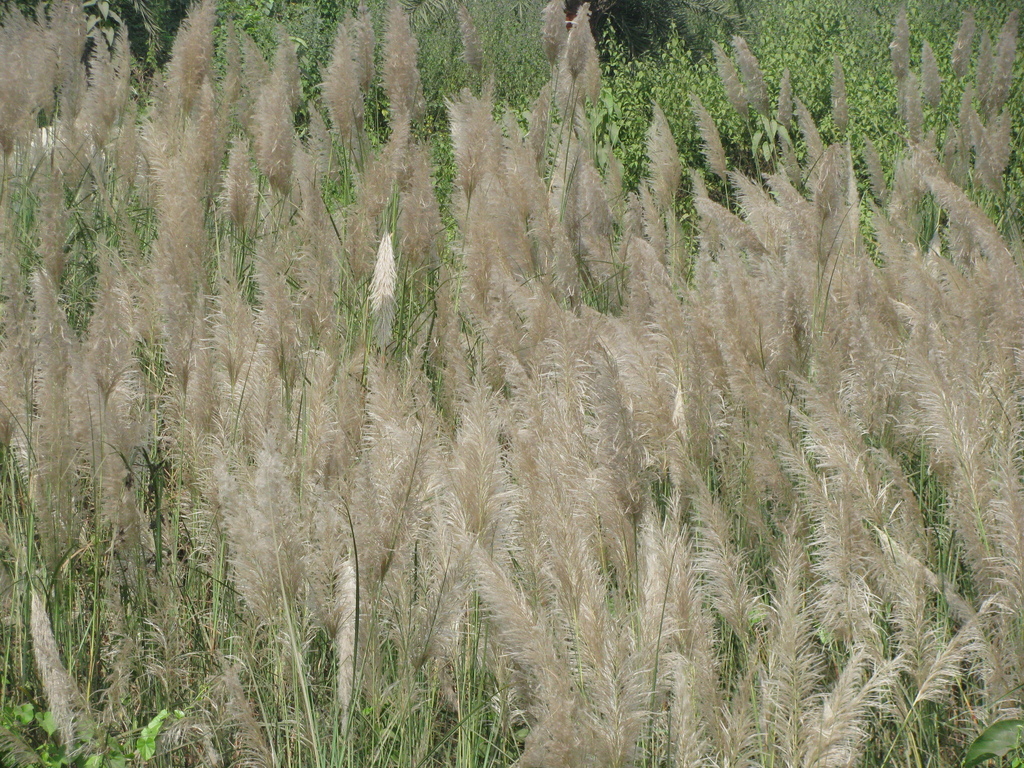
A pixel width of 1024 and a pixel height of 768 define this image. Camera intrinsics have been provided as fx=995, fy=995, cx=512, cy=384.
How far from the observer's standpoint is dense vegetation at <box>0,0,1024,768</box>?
1489 millimetres

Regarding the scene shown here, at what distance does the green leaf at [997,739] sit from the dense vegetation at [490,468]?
8 centimetres

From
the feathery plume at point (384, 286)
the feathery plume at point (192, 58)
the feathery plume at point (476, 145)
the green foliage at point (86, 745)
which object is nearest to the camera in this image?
the green foliage at point (86, 745)

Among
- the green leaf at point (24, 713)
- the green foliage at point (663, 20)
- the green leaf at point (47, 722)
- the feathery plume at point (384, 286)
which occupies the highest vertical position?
the green foliage at point (663, 20)

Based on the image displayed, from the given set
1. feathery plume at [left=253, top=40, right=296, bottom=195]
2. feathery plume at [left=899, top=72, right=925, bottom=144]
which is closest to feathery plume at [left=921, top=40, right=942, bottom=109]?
feathery plume at [left=899, top=72, right=925, bottom=144]

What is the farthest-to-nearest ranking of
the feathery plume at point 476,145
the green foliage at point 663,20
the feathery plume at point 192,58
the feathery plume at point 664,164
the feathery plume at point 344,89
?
the green foliage at point 663,20 < the feathery plume at point 664,164 < the feathery plume at point 192,58 < the feathery plume at point 344,89 < the feathery plume at point 476,145

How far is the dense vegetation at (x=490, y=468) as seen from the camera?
58.6 inches

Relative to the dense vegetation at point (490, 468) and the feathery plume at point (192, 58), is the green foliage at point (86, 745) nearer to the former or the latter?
the dense vegetation at point (490, 468)

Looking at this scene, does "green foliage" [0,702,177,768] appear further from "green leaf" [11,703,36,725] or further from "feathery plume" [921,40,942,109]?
"feathery plume" [921,40,942,109]

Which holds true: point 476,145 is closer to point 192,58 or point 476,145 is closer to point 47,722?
point 192,58

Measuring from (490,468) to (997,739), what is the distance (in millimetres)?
860

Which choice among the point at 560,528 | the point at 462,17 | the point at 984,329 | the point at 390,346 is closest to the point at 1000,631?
the point at 560,528

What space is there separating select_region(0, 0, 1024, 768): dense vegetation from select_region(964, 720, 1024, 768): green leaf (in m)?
0.08

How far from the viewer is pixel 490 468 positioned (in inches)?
62.3

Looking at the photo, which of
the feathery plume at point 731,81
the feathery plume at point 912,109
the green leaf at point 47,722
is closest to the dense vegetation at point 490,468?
the green leaf at point 47,722
